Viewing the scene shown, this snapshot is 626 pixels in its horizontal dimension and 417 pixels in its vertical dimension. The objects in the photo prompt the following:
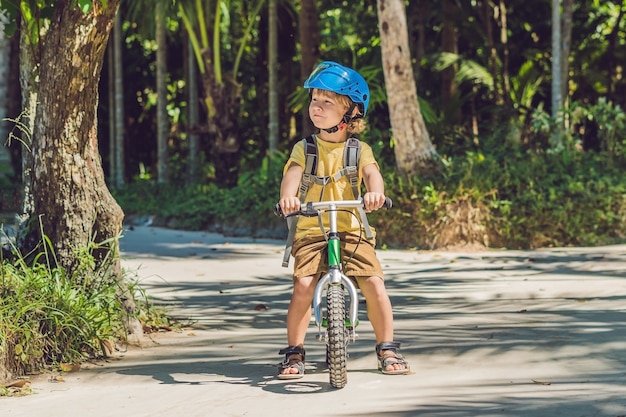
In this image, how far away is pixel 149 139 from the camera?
30.3 metres

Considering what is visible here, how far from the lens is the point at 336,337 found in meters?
5.48

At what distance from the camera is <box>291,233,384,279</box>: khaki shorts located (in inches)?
234

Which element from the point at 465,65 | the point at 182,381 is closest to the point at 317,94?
the point at 182,381

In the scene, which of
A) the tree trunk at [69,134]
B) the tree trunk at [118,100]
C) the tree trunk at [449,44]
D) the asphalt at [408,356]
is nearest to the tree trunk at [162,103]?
the tree trunk at [118,100]

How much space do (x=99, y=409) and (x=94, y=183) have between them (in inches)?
92.7

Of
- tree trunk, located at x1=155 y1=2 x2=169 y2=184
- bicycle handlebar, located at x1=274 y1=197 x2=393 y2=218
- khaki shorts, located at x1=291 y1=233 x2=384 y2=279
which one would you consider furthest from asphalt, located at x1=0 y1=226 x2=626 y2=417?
tree trunk, located at x1=155 y1=2 x2=169 y2=184

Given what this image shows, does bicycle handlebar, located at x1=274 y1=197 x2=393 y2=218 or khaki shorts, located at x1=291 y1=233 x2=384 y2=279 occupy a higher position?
bicycle handlebar, located at x1=274 y1=197 x2=393 y2=218

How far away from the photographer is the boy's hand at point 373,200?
5570mm

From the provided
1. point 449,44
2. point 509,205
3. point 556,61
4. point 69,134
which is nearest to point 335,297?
point 69,134

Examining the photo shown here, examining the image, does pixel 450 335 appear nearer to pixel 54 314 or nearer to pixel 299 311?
pixel 299 311

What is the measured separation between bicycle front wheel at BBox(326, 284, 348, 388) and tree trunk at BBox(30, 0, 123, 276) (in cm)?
231

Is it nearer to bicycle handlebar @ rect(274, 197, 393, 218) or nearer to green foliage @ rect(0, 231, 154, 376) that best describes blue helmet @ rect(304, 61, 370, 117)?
bicycle handlebar @ rect(274, 197, 393, 218)

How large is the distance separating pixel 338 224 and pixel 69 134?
88.4 inches

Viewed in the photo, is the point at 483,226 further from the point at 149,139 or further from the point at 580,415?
the point at 149,139
